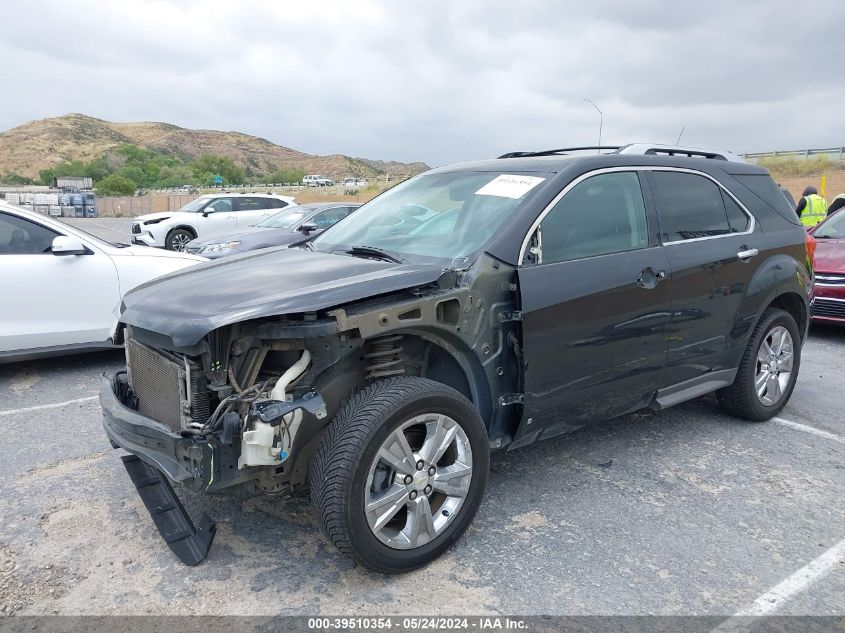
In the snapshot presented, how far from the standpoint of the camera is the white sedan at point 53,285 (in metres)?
5.68

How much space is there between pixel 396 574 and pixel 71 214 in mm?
51140

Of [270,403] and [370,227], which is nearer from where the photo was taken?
[270,403]

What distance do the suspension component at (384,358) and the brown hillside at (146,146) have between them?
413 ft

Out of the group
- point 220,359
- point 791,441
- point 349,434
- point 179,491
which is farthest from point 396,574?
point 791,441

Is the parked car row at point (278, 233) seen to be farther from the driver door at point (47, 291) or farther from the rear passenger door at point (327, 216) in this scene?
the driver door at point (47, 291)

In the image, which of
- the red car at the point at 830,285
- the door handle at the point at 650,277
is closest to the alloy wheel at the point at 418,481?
the door handle at the point at 650,277

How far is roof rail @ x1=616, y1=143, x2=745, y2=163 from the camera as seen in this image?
14.0 feet

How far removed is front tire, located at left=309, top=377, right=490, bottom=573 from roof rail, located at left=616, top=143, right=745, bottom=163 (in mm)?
2170

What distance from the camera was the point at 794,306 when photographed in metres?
5.03

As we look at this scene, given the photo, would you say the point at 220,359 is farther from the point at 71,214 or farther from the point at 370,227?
the point at 71,214

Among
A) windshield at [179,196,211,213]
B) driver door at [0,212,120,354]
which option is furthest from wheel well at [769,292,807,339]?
windshield at [179,196,211,213]

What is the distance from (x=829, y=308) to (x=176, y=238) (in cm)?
1499

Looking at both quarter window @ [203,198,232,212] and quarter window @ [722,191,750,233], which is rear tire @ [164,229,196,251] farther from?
quarter window @ [722,191,750,233]

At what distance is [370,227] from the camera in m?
→ 4.20
